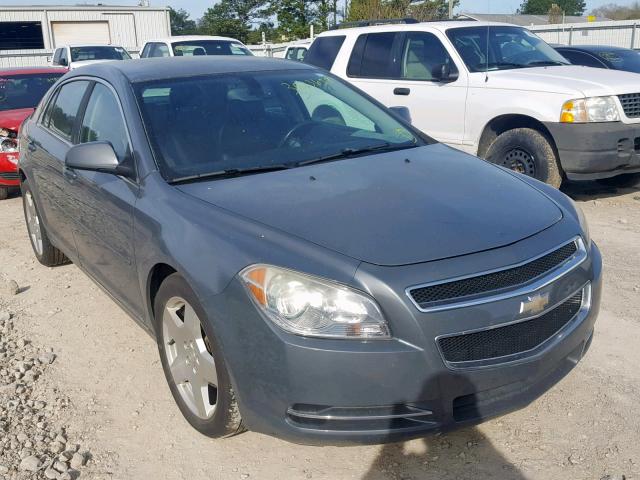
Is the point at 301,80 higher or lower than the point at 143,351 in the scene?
higher

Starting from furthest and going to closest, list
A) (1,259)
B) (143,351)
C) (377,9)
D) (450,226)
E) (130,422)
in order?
(377,9) → (1,259) → (143,351) → (130,422) → (450,226)

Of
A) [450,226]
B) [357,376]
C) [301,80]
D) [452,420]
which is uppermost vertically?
[301,80]

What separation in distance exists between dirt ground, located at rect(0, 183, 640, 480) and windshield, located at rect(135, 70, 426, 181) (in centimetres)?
125

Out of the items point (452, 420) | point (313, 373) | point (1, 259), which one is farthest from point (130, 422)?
point (1, 259)

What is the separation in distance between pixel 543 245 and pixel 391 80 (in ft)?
18.8

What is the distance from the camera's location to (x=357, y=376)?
102 inches

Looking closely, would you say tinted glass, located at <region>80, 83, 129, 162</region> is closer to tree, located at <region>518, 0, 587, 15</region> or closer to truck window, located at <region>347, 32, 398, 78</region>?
truck window, located at <region>347, 32, 398, 78</region>

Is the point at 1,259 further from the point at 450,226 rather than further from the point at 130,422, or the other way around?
the point at 450,226

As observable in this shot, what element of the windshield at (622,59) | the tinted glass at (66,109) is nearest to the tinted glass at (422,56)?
the tinted glass at (66,109)

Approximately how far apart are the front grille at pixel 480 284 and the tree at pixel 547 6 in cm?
8235

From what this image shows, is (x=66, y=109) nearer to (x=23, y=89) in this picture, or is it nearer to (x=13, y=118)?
(x=13, y=118)

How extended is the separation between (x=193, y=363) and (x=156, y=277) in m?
0.50

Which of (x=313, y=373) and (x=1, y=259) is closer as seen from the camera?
(x=313, y=373)

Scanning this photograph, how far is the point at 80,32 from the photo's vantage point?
40.5 m
